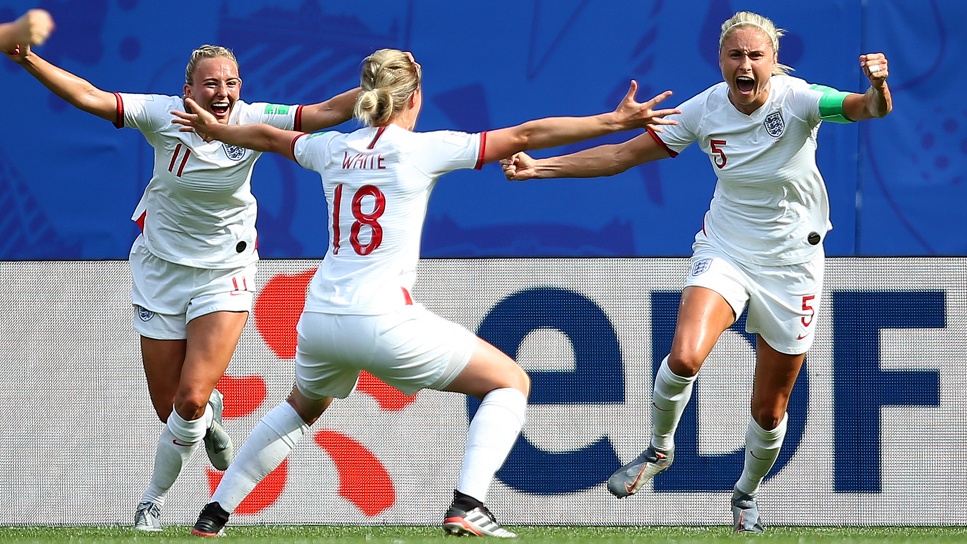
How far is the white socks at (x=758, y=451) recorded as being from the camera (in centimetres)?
502

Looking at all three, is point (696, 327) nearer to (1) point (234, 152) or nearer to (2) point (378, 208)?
(2) point (378, 208)

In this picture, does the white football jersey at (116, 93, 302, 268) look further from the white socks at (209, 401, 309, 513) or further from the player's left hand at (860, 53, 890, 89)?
the player's left hand at (860, 53, 890, 89)

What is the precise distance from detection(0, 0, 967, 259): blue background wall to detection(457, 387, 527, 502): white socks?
3423mm

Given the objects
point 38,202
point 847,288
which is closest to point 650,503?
point 847,288

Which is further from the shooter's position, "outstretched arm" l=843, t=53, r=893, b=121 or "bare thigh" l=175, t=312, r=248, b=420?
"bare thigh" l=175, t=312, r=248, b=420

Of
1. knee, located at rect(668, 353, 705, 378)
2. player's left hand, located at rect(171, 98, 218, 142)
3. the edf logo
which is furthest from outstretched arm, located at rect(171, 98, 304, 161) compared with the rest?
the edf logo

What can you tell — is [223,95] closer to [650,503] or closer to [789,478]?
[650,503]

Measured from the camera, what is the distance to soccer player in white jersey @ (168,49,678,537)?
3557 millimetres

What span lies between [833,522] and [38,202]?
5.60m

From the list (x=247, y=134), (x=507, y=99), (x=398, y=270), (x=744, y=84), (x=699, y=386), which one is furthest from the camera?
(x=507, y=99)

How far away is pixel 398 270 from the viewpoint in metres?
3.63

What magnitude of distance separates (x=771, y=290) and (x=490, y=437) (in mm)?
1754

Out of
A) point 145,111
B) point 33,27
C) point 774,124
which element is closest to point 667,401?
point 774,124

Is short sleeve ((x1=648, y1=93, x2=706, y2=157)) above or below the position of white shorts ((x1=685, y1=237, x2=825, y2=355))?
above
